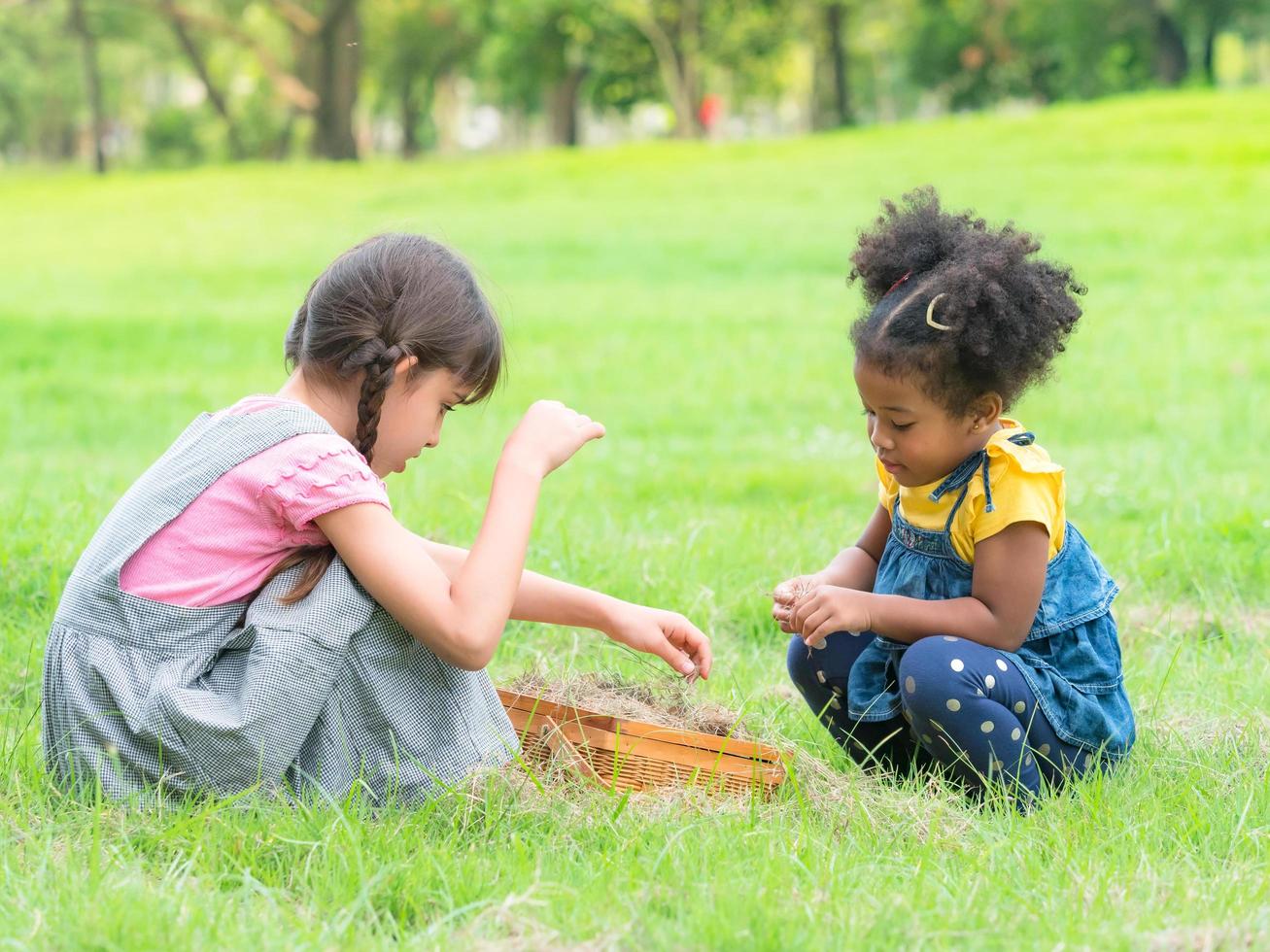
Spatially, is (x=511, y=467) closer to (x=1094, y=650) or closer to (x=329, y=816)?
(x=329, y=816)

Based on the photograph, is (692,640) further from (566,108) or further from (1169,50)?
(566,108)

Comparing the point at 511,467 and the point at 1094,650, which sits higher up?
the point at 511,467

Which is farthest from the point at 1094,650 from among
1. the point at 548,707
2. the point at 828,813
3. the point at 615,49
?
the point at 615,49

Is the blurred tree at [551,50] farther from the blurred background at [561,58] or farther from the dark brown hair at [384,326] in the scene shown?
the dark brown hair at [384,326]

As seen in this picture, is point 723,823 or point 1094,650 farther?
point 1094,650

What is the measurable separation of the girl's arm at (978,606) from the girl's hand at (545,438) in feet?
1.80

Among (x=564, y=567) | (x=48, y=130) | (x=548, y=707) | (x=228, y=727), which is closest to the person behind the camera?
(x=228, y=727)

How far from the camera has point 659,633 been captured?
9.71ft

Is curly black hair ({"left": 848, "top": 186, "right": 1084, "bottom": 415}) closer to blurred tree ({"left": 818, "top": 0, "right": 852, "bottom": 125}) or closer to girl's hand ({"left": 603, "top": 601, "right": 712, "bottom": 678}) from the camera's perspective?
girl's hand ({"left": 603, "top": 601, "right": 712, "bottom": 678})

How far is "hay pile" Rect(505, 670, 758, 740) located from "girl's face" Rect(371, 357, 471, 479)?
67 cm

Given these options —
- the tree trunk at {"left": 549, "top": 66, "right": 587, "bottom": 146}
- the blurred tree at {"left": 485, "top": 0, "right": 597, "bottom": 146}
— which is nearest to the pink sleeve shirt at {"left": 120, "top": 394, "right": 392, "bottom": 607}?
the blurred tree at {"left": 485, "top": 0, "right": 597, "bottom": 146}

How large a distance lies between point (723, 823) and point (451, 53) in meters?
50.8

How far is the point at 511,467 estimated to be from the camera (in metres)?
2.79

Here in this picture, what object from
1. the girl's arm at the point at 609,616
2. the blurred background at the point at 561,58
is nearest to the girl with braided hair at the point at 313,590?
the girl's arm at the point at 609,616
